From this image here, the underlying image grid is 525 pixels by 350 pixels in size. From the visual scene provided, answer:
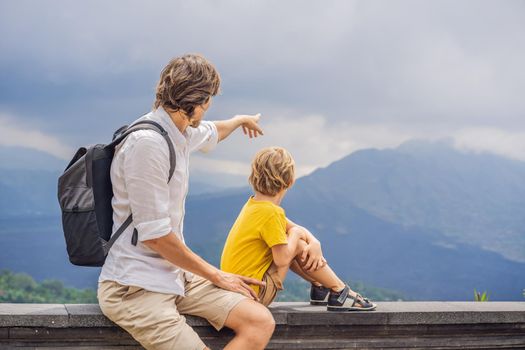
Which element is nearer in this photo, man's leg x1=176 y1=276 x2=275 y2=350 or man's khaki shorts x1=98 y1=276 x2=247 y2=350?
man's khaki shorts x1=98 y1=276 x2=247 y2=350

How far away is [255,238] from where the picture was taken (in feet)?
13.1

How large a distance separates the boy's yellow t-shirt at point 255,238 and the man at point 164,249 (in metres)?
0.34

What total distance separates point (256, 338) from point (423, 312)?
1.26 m

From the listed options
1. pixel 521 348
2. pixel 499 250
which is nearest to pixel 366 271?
pixel 499 250

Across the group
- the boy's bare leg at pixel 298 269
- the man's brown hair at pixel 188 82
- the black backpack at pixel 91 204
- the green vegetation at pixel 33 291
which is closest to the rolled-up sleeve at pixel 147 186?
the black backpack at pixel 91 204

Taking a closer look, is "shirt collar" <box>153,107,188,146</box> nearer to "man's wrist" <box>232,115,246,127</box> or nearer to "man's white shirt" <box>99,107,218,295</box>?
"man's white shirt" <box>99,107,218,295</box>

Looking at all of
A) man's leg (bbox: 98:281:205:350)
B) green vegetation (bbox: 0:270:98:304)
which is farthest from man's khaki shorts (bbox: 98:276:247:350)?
green vegetation (bbox: 0:270:98:304)

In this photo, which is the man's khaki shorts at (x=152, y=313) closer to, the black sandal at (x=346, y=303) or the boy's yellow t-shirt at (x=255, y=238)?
the boy's yellow t-shirt at (x=255, y=238)

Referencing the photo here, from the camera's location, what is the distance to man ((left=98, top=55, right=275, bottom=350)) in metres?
3.31

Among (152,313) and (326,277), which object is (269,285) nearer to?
(326,277)

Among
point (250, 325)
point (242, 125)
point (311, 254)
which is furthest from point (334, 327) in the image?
point (242, 125)

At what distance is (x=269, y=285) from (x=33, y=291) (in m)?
67.6

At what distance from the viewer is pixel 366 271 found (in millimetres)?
116688

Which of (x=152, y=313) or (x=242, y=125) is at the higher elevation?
(x=242, y=125)
